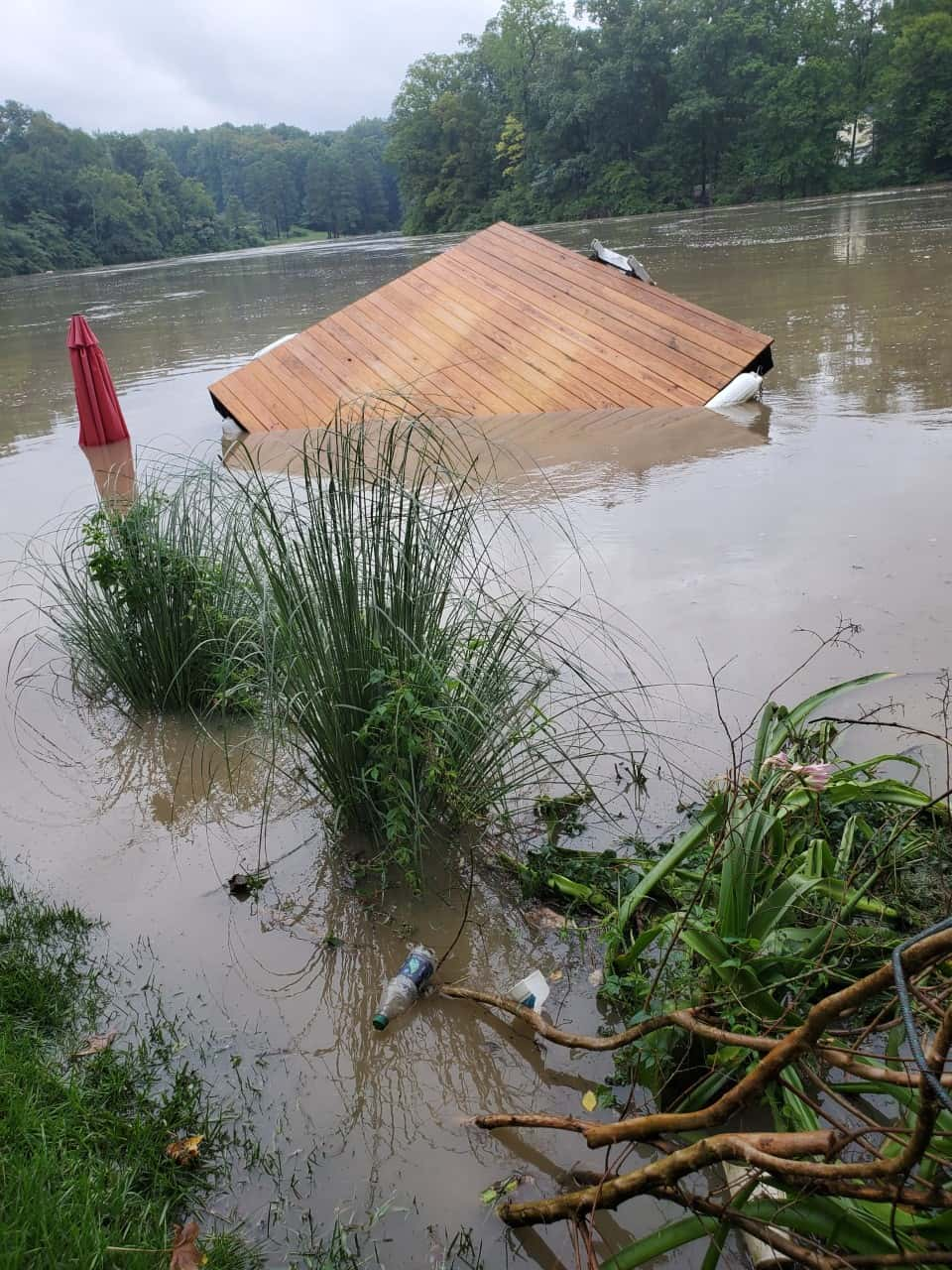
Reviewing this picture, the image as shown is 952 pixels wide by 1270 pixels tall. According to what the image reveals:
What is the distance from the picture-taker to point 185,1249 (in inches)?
61.2

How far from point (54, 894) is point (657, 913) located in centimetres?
163

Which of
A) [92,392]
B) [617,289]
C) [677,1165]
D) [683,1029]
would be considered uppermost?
[617,289]

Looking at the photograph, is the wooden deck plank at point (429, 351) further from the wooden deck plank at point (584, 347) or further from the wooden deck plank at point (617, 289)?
the wooden deck plank at point (617, 289)

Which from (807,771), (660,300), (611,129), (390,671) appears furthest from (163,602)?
(611,129)

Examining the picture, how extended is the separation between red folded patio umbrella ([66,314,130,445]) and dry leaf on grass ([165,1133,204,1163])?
734cm

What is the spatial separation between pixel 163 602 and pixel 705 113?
5115 centimetres

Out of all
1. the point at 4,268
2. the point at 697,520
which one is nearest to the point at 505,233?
the point at 697,520

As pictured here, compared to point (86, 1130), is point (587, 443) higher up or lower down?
higher up

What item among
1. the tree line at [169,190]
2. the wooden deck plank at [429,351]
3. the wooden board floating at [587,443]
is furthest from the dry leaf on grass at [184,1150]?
the tree line at [169,190]

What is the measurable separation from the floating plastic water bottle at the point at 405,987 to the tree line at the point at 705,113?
44189 mm

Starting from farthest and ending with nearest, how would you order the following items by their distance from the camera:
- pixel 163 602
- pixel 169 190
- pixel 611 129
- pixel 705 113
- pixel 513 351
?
pixel 169 190, pixel 611 129, pixel 705 113, pixel 513 351, pixel 163 602

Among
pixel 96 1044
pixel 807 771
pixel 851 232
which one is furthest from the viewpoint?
pixel 851 232

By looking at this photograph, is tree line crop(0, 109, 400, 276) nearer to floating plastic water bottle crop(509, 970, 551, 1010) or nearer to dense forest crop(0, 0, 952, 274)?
dense forest crop(0, 0, 952, 274)

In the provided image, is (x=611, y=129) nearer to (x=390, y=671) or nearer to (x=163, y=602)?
(x=163, y=602)
